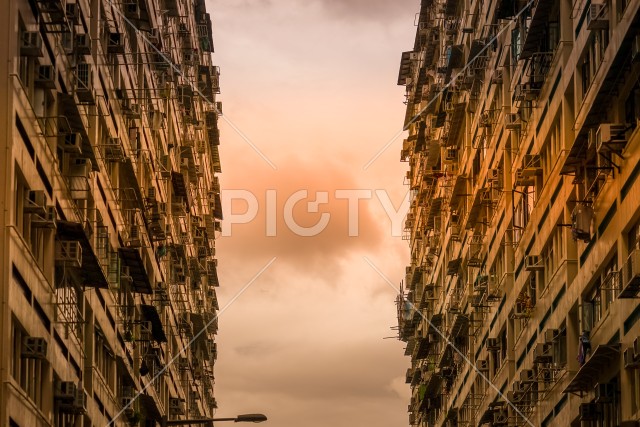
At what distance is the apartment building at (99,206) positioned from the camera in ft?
130

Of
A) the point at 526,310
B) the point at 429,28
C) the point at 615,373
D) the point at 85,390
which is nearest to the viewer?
the point at 615,373

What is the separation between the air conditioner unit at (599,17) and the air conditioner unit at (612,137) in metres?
3.18

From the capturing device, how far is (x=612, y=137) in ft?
133

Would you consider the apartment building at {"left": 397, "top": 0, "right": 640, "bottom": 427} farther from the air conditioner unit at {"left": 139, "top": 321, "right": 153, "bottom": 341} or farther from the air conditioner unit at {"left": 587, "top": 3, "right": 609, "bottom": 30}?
the air conditioner unit at {"left": 139, "top": 321, "right": 153, "bottom": 341}

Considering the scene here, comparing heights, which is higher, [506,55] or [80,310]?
[506,55]

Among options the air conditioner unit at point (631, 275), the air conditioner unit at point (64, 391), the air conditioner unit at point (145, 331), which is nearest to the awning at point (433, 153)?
the air conditioner unit at point (145, 331)

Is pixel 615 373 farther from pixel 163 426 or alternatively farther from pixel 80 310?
pixel 80 310

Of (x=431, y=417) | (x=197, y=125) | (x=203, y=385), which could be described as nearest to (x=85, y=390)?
(x=197, y=125)

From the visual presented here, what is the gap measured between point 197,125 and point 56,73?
151 ft

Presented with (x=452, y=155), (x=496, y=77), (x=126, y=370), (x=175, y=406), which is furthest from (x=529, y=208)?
(x=175, y=406)

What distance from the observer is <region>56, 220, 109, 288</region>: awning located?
44906 mm

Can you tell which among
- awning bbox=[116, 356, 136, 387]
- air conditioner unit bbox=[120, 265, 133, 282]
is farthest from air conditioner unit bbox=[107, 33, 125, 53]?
awning bbox=[116, 356, 136, 387]

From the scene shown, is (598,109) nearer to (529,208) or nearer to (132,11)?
(529,208)

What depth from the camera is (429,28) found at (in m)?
87.9
